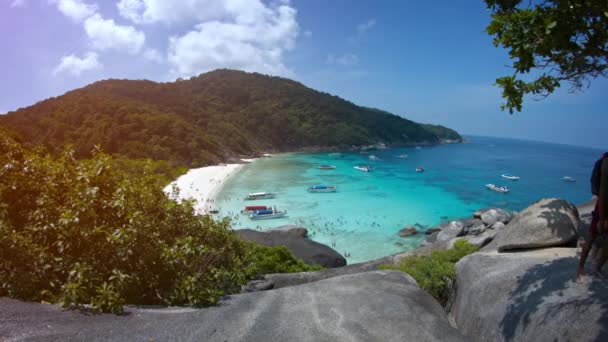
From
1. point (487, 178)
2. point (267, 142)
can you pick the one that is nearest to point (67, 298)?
point (487, 178)

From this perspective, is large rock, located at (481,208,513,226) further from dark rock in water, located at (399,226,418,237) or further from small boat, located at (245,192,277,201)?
small boat, located at (245,192,277,201)

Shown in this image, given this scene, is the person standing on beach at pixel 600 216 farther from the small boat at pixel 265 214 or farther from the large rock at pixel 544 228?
the small boat at pixel 265 214

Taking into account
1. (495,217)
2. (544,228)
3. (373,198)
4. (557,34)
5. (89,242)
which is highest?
(557,34)

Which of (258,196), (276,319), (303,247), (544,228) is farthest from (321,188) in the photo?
(276,319)

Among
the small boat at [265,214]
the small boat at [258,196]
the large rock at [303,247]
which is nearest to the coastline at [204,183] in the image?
the small boat at [258,196]

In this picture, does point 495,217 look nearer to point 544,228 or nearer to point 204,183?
point 544,228

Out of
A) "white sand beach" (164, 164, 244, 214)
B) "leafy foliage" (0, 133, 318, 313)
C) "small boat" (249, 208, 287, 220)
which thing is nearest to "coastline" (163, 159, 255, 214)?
"white sand beach" (164, 164, 244, 214)

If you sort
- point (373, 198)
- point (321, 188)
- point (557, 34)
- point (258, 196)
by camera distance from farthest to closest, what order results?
point (321, 188), point (373, 198), point (258, 196), point (557, 34)
